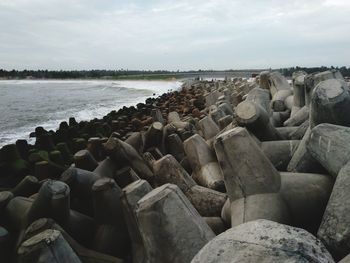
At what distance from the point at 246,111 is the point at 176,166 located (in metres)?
0.75

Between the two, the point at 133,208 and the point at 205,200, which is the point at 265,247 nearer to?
the point at 133,208

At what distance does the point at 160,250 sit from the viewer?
2133 millimetres

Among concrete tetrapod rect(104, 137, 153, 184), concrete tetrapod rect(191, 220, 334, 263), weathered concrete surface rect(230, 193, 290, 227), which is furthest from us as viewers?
concrete tetrapod rect(104, 137, 153, 184)

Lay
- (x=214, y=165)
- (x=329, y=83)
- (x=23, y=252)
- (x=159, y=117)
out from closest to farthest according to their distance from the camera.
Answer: (x=23, y=252) → (x=329, y=83) → (x=214, y=165) → (x=159, y=117)

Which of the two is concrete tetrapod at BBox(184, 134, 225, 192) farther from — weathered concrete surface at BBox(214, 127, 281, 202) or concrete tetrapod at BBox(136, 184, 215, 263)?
concrete tetrapod at BBox(136, 184, 215, 263)

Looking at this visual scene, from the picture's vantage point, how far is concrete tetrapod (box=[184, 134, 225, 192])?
376 cm

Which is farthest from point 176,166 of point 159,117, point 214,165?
point 159,117

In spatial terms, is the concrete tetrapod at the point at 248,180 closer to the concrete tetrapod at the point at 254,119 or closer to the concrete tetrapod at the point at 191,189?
the concrete tetrapod at the point at 191,189

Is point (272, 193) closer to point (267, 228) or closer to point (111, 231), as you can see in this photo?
point (111, 231)

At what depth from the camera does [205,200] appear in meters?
3.30

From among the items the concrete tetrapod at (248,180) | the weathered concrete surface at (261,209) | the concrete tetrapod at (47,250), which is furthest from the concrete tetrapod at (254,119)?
the concrete tetrapod at (47,250)

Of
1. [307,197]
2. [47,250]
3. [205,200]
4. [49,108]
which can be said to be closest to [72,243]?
[47,250]

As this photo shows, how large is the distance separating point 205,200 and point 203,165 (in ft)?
2.89

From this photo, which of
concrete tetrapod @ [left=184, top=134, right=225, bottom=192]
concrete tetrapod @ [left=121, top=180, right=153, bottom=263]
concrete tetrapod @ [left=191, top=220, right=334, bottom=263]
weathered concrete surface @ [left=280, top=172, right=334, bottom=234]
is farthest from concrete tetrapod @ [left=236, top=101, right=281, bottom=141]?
concrete tetrapod @ [left=191, top=220, right=334, bottom=263]
